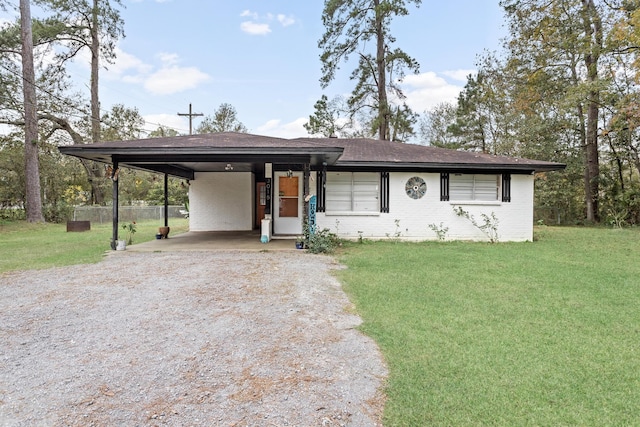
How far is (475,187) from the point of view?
10797 millimetres

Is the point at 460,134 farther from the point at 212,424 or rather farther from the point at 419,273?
the point at 212,424

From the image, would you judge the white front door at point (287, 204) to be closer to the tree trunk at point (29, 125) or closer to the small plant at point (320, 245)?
the small plant at point (320, 245)

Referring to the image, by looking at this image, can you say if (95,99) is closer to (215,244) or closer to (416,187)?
(215,244)

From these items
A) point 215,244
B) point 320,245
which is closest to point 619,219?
point 320,245

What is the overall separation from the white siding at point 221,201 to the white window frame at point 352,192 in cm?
392

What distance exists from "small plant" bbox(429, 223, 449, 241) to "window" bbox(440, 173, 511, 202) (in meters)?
0.83

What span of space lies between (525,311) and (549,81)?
1718cm

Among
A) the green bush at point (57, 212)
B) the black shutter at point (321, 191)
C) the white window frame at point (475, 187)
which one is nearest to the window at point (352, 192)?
the black shutter at point (321, 191)

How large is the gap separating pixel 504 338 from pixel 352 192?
744 cm

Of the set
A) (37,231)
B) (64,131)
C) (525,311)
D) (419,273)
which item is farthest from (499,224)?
(64,131)

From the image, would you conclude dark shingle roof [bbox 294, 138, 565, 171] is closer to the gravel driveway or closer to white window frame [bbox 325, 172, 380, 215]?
white window frame [bbox 325, 172, 380, 215]

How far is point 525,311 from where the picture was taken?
4211mm

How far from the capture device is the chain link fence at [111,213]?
57.7ft

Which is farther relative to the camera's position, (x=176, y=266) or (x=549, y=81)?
(x=549, y=81)
